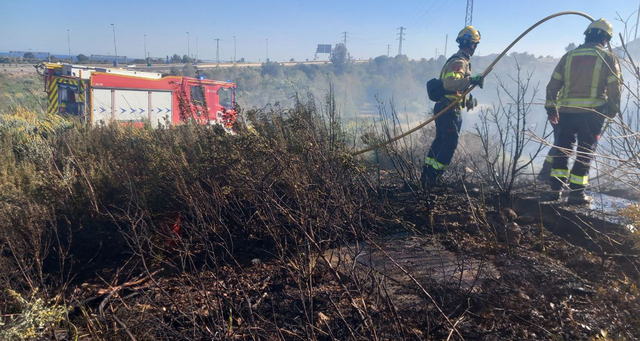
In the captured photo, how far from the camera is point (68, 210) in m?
3.53

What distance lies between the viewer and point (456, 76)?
15.7 feet

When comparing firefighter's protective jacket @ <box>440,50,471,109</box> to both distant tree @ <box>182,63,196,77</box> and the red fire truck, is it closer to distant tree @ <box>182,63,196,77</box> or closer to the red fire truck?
the red fire truck

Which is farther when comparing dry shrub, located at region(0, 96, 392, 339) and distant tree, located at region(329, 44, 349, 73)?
distant tree, located at region(329, 44, 349, 73)

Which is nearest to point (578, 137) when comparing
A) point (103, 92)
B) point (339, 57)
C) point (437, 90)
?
point (437, 90)

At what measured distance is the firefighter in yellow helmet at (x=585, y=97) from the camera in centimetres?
Answer: 435

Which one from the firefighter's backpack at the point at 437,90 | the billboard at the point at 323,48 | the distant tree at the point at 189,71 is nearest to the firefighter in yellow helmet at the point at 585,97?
the firefighter's backpack at the point at 437,90

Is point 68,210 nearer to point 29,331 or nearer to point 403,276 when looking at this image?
point 29,331

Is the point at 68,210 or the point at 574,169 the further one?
the point at 574,169

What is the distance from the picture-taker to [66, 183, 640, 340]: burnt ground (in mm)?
2047

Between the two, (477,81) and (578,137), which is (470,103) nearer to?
(477,81)

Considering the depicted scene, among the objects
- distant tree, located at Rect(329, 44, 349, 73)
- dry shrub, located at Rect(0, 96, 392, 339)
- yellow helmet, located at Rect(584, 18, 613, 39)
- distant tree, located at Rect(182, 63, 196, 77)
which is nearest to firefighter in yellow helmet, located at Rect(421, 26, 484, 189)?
yellow helmet, located at Rect(584, 18, 613, 39)

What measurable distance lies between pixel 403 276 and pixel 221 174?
1.61 metres

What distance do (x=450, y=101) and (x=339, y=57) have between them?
44565mm

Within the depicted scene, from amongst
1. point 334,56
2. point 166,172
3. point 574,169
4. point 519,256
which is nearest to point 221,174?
point 166,172
